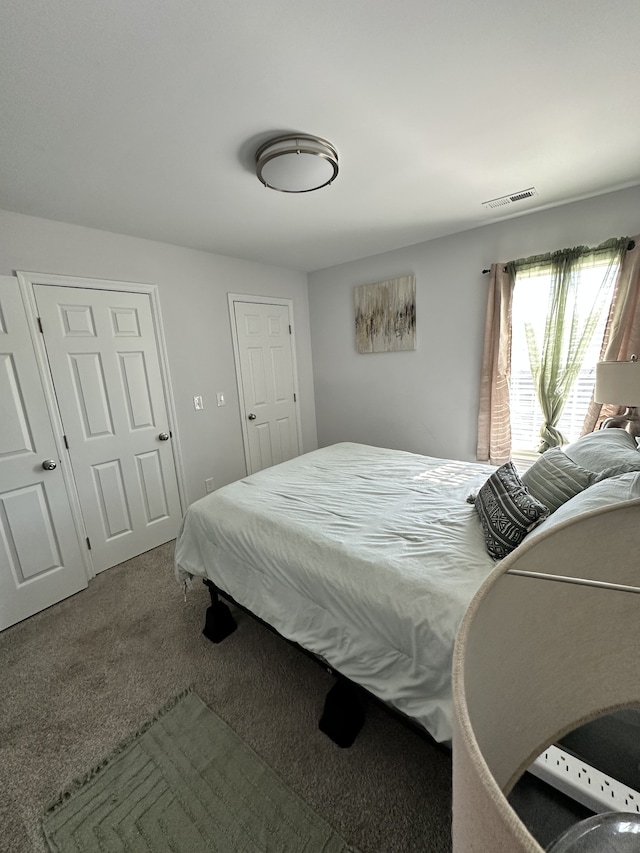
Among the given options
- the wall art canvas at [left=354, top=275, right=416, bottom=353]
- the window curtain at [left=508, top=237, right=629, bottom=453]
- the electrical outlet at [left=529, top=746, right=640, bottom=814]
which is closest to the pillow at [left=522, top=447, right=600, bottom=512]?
the electrical outlet at [left=529, top=746, right=640, bottom=814]

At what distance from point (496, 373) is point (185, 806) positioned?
3.03 metres

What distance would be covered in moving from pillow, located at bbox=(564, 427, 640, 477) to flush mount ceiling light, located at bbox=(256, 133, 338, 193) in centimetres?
184

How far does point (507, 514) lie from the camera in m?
1.37

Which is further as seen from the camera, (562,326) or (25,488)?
(562,326)

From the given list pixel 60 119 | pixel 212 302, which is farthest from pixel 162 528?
pixel 60 119

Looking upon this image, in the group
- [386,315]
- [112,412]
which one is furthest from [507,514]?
[112,412]

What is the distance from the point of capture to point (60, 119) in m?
1.33

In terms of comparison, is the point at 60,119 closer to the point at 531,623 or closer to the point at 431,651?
the point at 531,623

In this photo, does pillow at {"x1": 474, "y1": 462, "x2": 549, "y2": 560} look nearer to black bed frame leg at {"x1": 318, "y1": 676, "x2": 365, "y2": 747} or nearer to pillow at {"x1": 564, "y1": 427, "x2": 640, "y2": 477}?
pillow at {"x1": 564, "y1": 427, "x2": 640, "y2": 477}

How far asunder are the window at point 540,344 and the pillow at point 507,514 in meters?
1.39

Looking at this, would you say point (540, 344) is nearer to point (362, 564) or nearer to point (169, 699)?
point (362, 564)

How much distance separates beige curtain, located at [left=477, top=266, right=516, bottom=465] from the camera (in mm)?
2641

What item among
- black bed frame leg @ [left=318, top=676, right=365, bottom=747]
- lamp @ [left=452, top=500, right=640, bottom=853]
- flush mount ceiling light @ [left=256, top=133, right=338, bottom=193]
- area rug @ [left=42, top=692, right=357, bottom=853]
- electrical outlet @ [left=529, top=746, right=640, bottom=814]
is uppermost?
flush mount ceiling light @ [left=256, top=133, right=338, bottom=193]

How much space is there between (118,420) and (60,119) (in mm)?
1765
